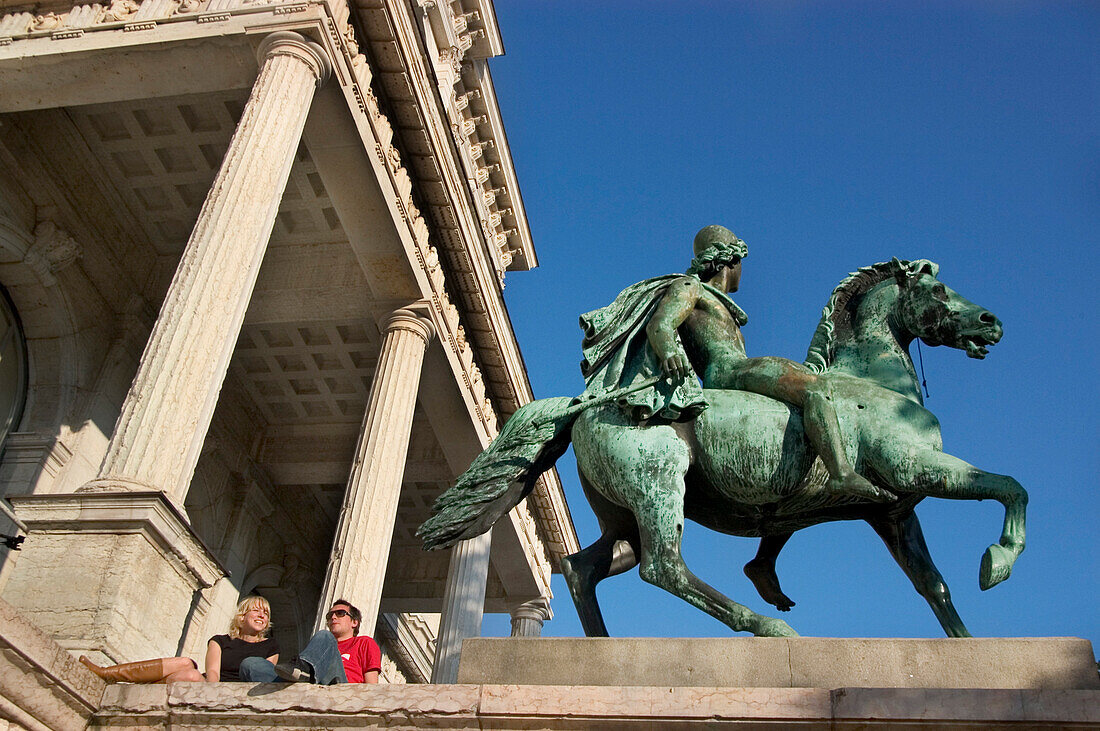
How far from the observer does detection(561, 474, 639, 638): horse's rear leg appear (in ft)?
18.5

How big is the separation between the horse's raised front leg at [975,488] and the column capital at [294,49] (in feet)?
31.3

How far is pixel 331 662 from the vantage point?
4629mm

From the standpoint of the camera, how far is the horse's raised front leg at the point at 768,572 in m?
5.96

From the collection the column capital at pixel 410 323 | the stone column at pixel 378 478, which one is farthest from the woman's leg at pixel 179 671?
the column capital at pixel 410 323

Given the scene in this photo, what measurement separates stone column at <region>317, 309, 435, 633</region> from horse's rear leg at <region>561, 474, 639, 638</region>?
7.25m

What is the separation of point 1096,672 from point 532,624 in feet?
64.5

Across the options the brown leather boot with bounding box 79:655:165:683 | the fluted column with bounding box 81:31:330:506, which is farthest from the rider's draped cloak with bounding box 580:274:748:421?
the fluted column with bounding box 81:31:330:506

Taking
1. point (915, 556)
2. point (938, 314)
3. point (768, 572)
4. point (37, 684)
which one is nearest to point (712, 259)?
point (938, 314)

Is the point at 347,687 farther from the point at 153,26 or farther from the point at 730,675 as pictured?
the point at 153,26

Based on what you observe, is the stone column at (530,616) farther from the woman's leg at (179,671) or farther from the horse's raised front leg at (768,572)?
the woman's leg at (179,671)

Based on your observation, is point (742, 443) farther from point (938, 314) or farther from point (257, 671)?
point (257, 671)

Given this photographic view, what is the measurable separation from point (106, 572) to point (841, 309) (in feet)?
19.1

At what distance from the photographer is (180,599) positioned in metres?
8.32

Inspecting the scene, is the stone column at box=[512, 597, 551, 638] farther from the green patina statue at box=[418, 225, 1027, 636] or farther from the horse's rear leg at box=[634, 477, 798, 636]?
the horse's rear leg at box=[634, 477, 798, 636]
